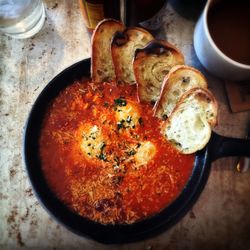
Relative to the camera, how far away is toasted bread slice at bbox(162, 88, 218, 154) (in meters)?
1.17

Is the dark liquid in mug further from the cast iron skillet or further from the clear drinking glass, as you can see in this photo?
the clear drinking glass

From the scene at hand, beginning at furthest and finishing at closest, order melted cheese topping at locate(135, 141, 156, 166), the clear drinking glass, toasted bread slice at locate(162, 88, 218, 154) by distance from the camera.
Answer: the clear drinking glass, melted cheese topping at locate(135, 141, 156, 166), toasted bread slice at locate(162, 88, 218, 154)

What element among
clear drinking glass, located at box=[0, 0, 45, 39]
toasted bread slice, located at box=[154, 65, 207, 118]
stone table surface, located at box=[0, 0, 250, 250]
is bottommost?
stone table surface, located at box=[0, 0, 250, 250]

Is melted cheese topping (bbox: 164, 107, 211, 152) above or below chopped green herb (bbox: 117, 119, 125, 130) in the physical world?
above

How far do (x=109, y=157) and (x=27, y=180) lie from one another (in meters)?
0.35

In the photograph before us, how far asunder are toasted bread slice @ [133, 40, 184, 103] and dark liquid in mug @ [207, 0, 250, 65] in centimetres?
15

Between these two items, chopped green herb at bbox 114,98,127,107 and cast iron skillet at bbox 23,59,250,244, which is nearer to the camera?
cast iron skillet at bbox 23,59,250,244

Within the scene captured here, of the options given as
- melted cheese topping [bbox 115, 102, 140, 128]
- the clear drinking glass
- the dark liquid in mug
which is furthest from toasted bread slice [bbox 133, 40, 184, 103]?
the clear drinking glass

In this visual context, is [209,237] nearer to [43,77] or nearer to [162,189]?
[162,189]

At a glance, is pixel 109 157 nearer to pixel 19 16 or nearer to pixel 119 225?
pixel 119 225

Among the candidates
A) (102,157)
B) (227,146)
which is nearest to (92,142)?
(102,157)

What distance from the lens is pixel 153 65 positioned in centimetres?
126

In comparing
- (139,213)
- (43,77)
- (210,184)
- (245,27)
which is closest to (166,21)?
(245,27)

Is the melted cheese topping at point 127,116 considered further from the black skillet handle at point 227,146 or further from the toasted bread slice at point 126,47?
the black skillet handle at point 227,146
